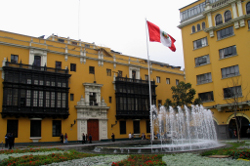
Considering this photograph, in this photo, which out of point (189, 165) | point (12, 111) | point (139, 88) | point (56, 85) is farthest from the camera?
point (139, 88)

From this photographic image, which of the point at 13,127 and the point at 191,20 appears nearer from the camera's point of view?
the point at 13,127

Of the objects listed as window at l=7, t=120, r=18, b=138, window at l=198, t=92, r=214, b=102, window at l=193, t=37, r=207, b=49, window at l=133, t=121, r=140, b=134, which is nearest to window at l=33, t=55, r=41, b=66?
window at l=7, t=120, r=18, b=138

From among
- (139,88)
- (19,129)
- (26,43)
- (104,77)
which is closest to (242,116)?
(139,88)

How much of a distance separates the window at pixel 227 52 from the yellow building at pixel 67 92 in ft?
48.9

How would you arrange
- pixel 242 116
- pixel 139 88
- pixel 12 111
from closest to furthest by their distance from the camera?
pixel 12 111 < pixel 242 116 < pixel 139 88

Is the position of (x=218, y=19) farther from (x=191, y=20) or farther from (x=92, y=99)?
(x=92, y=99)

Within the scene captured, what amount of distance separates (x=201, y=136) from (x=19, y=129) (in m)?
22.5

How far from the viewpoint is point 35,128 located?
3111 centimetres

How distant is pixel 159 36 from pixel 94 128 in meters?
17.9

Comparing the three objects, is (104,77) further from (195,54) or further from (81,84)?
(195,54)

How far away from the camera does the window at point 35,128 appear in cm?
3078

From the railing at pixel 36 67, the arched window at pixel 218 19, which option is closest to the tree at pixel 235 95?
the arched window at pixel 218 19

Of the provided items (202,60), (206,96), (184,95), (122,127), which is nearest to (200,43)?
(202,60)

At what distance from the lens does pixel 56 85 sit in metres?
33.1
